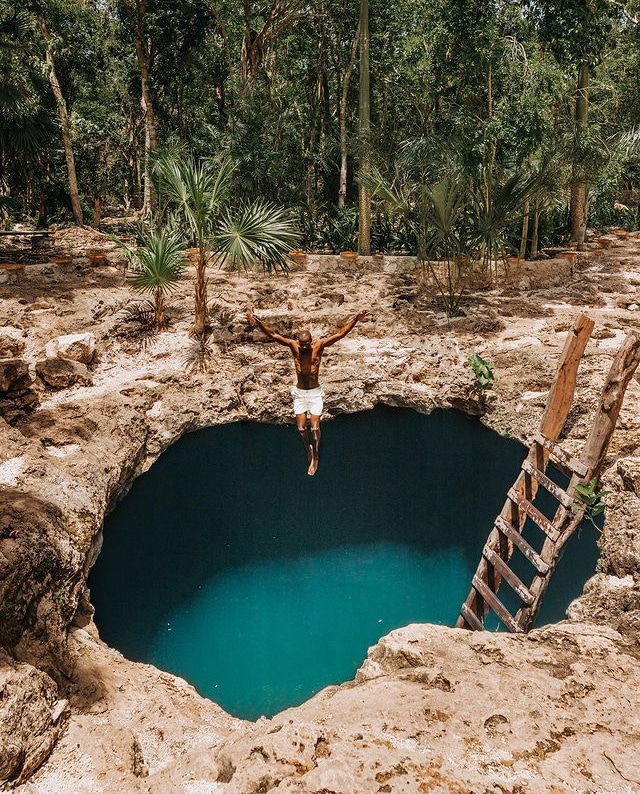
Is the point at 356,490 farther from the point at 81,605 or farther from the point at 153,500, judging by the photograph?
the point at 81,605

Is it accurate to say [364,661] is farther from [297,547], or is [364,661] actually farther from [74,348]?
[74,348]

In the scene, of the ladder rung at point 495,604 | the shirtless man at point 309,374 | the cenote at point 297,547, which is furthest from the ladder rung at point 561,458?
the shirtless man at point 309,374

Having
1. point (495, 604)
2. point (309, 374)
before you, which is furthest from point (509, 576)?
point (309, 374)

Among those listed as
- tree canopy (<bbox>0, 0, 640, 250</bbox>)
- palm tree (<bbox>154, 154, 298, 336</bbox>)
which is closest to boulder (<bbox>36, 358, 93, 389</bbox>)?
palm tree (<bbox>154, 154, 298, 336</bbox>)

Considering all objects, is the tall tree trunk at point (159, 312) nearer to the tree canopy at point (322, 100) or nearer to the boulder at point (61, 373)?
the boulder at point (61, 373)

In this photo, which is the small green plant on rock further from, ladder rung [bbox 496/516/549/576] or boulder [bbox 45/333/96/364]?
boulder [bbox 45/333/96/364]

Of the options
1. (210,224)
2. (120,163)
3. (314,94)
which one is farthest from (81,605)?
(120,163)

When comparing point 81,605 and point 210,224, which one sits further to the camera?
point 210,224

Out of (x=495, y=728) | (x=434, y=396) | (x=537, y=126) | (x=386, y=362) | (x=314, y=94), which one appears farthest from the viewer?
(x=314, y=94)
